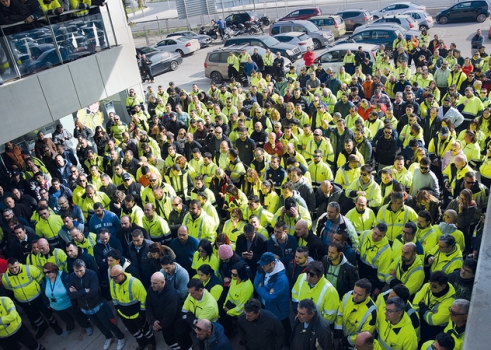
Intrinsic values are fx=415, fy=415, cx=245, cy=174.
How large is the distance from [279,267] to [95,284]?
8.71ft

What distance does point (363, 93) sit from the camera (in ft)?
39.7

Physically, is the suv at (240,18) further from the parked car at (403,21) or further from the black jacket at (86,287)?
the black jacket at (86,287)

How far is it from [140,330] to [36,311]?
1855 millimetres

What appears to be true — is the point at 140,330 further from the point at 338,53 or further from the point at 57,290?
the point at 338,53

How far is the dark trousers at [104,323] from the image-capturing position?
19.9 feet

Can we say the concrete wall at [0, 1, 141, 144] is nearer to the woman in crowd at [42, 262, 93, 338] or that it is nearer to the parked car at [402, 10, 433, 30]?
the woman in crowd at [42, 262, 93, 338]

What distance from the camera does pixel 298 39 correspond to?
20953 millimetres

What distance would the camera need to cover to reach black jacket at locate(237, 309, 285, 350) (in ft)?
15.4

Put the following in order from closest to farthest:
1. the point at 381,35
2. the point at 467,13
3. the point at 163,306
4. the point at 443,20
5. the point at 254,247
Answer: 1. the point at 163,306
2. the point at 254,247
3. the point at 381,35
4. the point at 467,13
5. the point at 443,20

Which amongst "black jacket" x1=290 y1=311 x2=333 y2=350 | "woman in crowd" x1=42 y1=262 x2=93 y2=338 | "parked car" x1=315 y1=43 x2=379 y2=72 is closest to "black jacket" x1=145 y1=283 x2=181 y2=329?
"woman in crowd" x1=42 y1=262 x2=93 y2=338

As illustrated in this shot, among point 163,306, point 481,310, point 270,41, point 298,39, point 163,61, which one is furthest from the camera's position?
point 163,61

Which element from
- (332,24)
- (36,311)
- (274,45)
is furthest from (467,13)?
(36,311)

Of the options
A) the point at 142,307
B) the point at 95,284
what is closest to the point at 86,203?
the point at 95,284

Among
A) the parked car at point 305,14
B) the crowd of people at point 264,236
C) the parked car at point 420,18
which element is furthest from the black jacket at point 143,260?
the parked car at point 305,14
